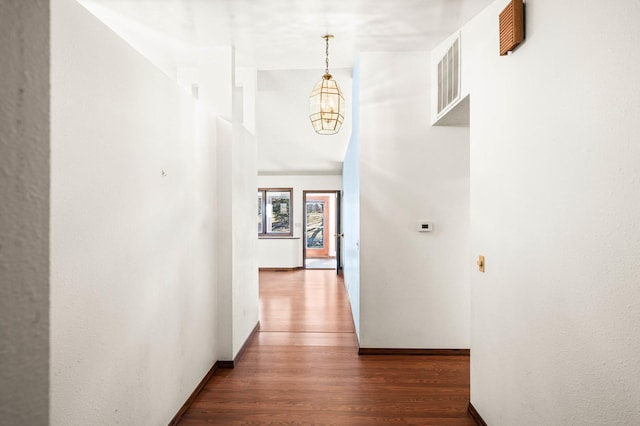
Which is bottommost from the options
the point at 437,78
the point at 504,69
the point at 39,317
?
the point at 39,317

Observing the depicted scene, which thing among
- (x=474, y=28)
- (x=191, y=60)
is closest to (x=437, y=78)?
(x=474, y=28)

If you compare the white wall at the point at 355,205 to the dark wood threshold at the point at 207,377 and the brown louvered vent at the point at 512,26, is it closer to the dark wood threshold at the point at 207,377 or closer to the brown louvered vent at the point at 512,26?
the dark wood threshold at the point at 207,377

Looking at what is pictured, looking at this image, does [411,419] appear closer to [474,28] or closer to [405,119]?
[405,119]

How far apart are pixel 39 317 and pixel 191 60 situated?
10.6ft

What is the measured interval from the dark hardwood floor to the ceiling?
108 inches

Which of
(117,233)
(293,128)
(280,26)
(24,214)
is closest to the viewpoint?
(24,214)

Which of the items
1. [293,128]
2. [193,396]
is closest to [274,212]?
[293,128]

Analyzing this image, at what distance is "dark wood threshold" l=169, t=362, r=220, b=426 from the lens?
78.4 inches

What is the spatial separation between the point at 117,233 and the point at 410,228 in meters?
2.41

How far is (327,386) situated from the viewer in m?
2.48

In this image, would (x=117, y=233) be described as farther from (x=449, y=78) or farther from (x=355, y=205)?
(x=449, y=78)

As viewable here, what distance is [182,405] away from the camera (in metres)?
2.10

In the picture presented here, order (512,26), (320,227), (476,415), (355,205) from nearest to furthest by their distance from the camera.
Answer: (512,26) < (476,415) < (355,205) < (320,227)

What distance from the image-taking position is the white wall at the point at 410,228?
10.0 feet
